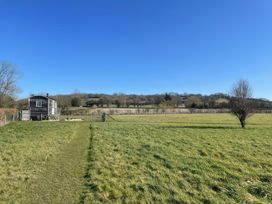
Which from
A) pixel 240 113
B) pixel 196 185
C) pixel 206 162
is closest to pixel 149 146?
pixel 206 162

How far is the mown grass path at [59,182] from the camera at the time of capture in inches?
242

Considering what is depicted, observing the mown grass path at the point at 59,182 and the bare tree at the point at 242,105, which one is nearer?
the mown grass path at the point at 59,182

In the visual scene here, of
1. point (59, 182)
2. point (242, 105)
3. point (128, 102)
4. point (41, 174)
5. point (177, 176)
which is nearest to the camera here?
point (59, 182)

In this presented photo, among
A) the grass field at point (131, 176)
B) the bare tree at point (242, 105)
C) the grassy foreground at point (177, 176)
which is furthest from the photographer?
the bare tree at point (242, 105)

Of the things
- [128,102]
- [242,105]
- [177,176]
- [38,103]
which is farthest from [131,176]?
[128,102]

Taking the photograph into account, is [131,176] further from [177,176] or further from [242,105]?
[242,105]

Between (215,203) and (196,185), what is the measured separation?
1274 millimetres

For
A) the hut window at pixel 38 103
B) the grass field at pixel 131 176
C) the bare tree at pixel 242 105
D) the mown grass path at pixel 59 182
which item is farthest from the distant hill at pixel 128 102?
the mown grass path at pixel 59 182

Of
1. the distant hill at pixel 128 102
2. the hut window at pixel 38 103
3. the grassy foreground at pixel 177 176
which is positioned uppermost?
the distant hill at pixel 128 102

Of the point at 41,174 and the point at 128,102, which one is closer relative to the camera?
the point at 41,174

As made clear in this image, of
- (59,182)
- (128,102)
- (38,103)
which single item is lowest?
(59,182)

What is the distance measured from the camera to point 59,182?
7176mm

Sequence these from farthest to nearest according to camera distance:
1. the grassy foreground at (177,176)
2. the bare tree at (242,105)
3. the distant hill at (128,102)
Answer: the distant hill at (128,102)
the bare tree at (242,105)
the grassy foreground at (177,176)

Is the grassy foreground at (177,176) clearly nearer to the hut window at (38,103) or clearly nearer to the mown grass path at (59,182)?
the mown grass path at (59,182)
